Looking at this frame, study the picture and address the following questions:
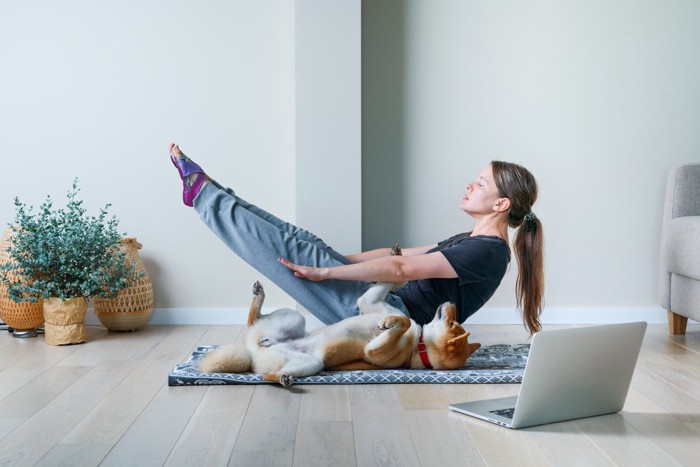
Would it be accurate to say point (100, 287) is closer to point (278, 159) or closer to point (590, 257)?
point (278, 159)

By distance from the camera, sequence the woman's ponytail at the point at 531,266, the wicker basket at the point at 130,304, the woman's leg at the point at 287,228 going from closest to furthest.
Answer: the woman's ponytail at the point at 531,266 < the woman's leg at the point at 287,228 < the wicker basket at the point at 130,304

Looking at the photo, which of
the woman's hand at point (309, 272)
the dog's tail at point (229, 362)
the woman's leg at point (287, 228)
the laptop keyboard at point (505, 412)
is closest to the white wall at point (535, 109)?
→ the woman's leg at point (287, 228)

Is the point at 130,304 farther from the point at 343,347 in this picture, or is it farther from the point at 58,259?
the point at 343,347

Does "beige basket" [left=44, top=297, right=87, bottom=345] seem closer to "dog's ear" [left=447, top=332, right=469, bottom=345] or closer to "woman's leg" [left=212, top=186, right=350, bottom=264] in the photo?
"woman's leg" [left=212, top=186, right=350, bottom=264]

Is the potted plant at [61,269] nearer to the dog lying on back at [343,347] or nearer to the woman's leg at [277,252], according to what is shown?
the woman's leg at [277,252]

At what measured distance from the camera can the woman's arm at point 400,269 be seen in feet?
8.26

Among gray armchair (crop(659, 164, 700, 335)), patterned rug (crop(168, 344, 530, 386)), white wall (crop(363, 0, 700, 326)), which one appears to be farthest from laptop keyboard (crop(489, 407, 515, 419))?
white wall (crop(363, 0, 700, 326))

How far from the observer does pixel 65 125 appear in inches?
142

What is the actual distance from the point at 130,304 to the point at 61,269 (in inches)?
14.1

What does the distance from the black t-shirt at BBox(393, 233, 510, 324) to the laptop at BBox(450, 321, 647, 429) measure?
0.54m

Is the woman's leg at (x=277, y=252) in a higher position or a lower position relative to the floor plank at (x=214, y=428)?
higher

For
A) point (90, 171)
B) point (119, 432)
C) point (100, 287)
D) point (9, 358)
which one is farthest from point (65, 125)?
point (119, 432)

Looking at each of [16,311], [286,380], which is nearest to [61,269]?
[16,311]

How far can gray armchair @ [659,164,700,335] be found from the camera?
324 cm
